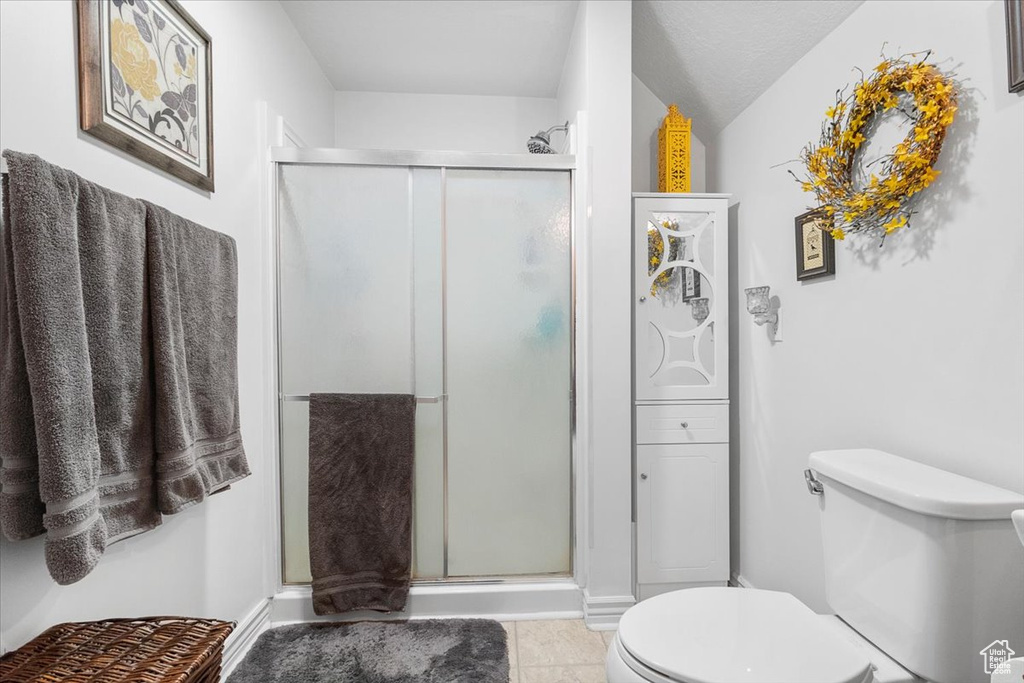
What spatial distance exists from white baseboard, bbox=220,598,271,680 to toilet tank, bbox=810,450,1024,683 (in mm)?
1796

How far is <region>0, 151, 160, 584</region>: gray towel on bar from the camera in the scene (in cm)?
83

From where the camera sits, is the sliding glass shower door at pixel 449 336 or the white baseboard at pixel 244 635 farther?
the sliding glass shower door at pixel 449 336

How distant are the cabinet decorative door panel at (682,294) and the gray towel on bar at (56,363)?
66.2 inches

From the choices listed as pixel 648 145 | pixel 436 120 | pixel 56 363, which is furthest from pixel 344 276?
pixel 648 145

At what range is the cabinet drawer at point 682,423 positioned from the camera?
2023mm

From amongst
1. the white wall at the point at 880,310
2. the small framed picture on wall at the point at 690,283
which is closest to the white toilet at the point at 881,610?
the white wall at the point at 880,310

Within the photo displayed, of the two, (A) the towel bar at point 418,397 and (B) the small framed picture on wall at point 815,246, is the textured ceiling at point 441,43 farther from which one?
(A) the towel bar at point 418,397

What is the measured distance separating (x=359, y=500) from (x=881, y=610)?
1.62m

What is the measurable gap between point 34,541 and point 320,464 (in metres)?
1.00

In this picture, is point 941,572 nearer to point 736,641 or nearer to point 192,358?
point 736,641

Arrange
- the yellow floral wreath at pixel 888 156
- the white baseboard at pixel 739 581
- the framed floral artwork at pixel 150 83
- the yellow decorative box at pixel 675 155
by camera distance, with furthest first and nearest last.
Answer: the yellow decorative box at pixel 675 155 → the white baseboard at pixel 739 581 → the yellow floral wreath at pixel 888 156 → the framed floral artwork at pixel 150 83

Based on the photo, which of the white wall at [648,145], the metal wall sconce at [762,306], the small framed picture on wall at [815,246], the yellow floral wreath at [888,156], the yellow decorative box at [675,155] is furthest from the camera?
the white wall at [648,145]

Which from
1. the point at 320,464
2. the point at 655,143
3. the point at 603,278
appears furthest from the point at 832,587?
the point at 655,143

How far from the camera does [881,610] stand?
3.69 ft
